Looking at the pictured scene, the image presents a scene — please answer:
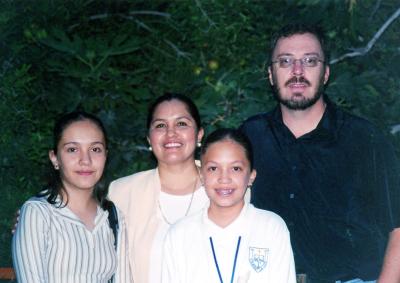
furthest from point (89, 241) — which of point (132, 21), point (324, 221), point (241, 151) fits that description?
point (132, 21)

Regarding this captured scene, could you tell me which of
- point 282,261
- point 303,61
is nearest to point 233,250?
point 282,261

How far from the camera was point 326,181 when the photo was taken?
3766mm

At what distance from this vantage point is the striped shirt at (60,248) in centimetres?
343

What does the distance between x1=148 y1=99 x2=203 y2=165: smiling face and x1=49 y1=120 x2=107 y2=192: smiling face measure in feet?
1.36

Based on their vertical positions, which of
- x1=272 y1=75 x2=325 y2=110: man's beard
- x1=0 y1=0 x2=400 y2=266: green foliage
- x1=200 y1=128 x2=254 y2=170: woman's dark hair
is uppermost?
x1=0 y1=0 x2=400 y2=266: green foliage

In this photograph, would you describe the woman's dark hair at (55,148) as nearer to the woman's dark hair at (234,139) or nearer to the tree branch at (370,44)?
the woman's dark hair at (234,139)

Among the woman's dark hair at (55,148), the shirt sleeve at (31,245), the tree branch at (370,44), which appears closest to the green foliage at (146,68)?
the tree branch at (370,44)

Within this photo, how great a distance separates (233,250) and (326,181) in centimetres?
72

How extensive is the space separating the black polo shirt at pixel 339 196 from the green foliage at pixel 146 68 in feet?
4.58

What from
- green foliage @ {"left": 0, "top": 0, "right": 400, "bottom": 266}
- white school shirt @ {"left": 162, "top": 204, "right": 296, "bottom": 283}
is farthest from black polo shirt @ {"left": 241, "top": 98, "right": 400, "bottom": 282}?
green foliage @ {"left": 0, "top": 0, "right": 400, "bottom": 266}

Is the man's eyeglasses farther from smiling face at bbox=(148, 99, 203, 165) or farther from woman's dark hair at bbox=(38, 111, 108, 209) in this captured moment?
woman's dark hair at bbox=(38, 111, 108, 209)

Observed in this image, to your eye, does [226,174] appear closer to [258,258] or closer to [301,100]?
[258,258]

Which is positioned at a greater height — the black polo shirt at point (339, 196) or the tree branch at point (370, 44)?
the tree branch at point (370, 44)

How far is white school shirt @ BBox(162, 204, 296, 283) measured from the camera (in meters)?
3.54
